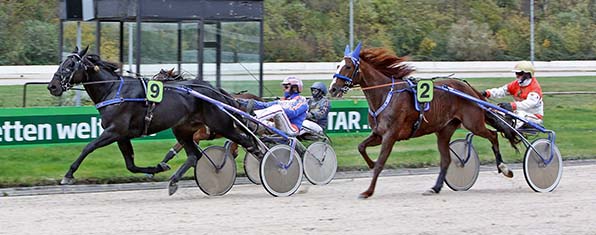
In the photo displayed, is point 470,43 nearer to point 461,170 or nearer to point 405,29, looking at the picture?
point 405,29

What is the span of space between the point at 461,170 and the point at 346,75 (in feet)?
6.68

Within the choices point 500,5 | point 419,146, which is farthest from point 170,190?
point 500,5

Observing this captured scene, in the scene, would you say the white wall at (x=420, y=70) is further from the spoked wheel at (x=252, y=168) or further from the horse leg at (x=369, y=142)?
the horse leg at (x=369, y=142)

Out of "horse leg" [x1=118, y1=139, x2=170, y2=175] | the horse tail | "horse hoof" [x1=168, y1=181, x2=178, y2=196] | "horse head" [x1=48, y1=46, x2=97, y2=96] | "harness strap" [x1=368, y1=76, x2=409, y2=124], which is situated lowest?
"horse hoof" [x1=168, y1=181, x2=178, y2=196]

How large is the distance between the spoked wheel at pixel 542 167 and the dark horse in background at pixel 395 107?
1.01 feet

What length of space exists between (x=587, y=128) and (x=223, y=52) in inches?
284

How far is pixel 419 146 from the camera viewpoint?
1684 centimetres

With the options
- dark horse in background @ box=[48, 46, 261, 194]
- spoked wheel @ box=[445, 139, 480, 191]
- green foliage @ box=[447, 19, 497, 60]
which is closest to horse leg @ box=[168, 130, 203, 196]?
dark horse in background @ box=[48, 46, 261, 194]

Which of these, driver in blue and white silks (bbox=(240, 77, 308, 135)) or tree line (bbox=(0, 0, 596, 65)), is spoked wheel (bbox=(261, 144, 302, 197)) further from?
tree line (bbox=(0, 0, 596, 65))

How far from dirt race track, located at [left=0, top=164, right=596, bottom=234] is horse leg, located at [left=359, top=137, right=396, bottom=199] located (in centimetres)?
12

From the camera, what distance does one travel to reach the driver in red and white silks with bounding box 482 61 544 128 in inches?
461

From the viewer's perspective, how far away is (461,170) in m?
11.9

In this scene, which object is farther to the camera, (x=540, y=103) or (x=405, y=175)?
(x=405, y=175)

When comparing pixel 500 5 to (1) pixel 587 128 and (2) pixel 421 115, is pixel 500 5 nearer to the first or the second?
(1) pixel 587 128
